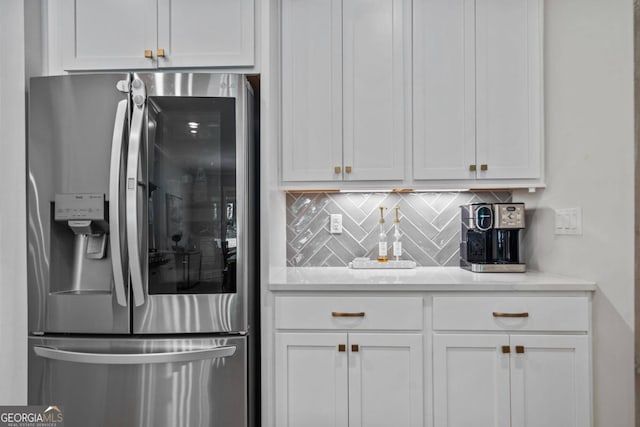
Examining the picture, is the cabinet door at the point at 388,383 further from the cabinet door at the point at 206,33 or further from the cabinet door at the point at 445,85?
the cabinet door at the point at 206,33

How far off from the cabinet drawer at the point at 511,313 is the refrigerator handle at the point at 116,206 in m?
1.37

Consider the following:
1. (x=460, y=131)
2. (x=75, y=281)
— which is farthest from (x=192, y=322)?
(x=460, y=131)

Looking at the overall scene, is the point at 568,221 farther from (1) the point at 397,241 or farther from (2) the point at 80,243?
(2) the point at 80,243

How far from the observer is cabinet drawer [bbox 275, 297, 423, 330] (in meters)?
1.85

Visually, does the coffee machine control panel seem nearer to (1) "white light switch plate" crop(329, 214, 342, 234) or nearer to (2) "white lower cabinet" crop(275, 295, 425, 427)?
(2) "white lower cabinet" crop(275, 295, 425, 427)

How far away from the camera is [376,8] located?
2.17 metres

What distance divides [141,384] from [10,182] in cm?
101

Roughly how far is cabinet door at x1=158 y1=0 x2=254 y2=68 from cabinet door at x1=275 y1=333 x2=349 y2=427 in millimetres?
1375

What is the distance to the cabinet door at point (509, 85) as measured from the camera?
2.12 metres

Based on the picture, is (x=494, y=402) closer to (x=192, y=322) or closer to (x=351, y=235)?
(x=351, y=235)

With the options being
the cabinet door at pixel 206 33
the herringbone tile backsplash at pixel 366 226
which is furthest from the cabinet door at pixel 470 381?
the cabinet door at pixel 206 33

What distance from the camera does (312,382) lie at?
1.86m

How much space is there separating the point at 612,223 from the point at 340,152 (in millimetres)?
1269

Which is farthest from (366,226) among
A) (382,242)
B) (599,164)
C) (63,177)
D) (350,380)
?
(63,177)
